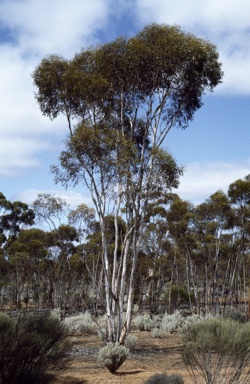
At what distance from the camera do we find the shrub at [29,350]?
809cm

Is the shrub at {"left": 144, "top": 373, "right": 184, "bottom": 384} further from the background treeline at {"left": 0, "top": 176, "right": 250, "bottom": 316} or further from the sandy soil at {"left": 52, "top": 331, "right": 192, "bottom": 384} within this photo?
the background treeline at {"left": 0, "top": 176, "right": 250, "bottom": 316}

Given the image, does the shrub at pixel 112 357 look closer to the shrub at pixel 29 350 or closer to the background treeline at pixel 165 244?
the shrub at pixel 29 350

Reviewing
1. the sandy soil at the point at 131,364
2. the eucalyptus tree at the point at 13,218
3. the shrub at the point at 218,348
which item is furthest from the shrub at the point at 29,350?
the eucalyptus tree at the point at 13,218

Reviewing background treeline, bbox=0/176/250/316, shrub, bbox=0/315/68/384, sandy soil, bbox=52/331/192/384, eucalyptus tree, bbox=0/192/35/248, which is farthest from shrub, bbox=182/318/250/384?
eucalyptus tree, bbox=0/192/35/248

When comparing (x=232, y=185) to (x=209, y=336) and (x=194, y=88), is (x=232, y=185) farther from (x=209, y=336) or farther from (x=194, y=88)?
(x=209, y=336)

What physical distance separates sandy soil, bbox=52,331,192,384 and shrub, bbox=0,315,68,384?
1381 millimetres

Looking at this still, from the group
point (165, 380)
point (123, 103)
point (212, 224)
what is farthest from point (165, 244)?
point (165, 380)

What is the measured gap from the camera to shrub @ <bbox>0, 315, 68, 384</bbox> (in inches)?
319

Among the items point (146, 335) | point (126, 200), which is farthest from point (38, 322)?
point (146, 335)

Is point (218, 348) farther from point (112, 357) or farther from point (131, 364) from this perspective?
point (131, 364)

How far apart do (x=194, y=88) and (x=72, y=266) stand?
21.6 m

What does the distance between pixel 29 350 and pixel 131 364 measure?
17.5 feet

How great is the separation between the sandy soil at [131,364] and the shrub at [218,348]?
1998mm

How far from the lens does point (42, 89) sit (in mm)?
15312
